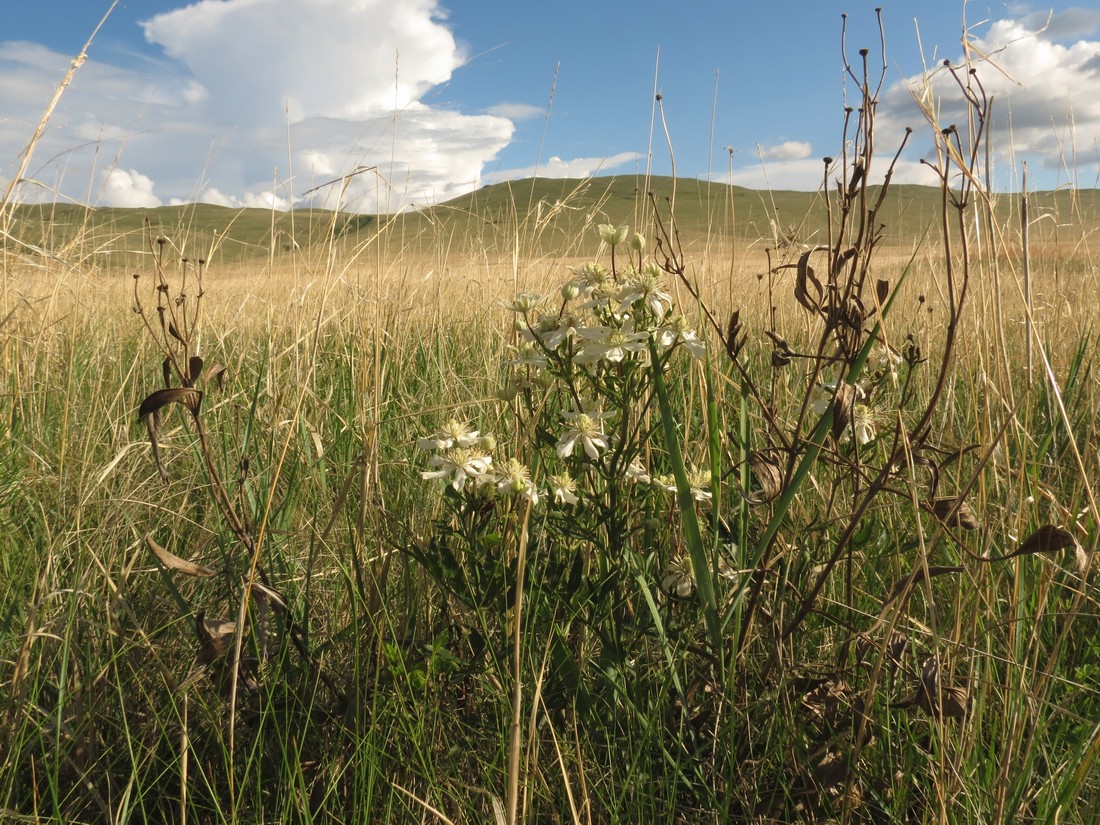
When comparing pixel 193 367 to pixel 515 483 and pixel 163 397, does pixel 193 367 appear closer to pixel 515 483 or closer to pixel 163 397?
pixel 163 397

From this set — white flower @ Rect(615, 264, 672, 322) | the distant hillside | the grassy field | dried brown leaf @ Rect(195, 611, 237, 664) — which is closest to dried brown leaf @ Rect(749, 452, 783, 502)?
the grassy field

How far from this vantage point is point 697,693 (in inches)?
50.0

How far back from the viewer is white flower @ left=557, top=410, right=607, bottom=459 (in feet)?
3.67

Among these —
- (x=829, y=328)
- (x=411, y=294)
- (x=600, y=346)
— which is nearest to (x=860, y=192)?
(x=829, y=328)

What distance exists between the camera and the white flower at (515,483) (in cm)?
109

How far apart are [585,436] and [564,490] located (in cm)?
10

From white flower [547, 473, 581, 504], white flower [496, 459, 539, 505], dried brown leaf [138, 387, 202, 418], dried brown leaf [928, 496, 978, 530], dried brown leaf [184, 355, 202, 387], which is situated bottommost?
dried brown leaf [928, 496, 978, 530]

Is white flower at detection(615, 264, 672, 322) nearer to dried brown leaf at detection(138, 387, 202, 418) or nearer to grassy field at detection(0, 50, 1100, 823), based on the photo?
grassy field at detection(0, 50, 1100, 823)

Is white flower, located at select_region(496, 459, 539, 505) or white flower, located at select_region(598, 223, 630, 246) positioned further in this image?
white flower, located at select_region(598, 223, 630, 246)

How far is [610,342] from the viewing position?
3.62ft

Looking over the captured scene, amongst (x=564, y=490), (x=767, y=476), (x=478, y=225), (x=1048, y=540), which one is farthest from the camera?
(x=478, y=225)

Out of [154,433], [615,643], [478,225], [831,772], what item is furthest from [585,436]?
[478,225]

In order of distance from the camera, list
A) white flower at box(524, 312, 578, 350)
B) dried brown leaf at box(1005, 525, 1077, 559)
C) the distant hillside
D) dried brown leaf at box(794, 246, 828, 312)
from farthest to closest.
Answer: the distant hillside, white flower at box(524, 312, 578, 350), dried brown leaf at box(794, 246, 828, 312), dried brown leaf at box(1005, 525, 1077, 559)

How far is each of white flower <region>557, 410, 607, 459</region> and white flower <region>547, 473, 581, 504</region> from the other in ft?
0.20
